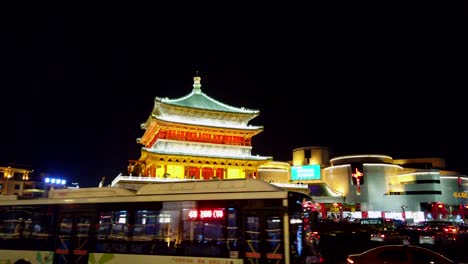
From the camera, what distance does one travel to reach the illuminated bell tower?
4184cm

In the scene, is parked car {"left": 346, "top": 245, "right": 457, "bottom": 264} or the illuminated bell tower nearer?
parked car {"left": 346, "top": 245, "right": 457, "bottom": 264}

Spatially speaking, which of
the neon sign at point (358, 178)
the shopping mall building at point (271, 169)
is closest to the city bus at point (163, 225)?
the shopping mall building at point (271, 169)

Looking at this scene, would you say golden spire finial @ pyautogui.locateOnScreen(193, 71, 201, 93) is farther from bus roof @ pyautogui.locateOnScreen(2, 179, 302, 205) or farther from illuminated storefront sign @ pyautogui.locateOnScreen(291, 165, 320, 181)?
bus roof @ pyautogui.locateOnScreen(2, 179, 302, 205)

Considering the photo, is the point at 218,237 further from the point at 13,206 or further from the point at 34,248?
the point at 13,206

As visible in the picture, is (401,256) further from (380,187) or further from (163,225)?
(380,187)

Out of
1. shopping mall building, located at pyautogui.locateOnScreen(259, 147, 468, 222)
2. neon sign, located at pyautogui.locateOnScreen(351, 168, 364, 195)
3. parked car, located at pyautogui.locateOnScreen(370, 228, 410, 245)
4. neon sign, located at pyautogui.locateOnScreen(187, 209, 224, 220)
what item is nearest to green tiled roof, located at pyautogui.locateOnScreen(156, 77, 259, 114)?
shopping mall building, located at pyautogui.locateOnScreen(259, 147, 468, 222)

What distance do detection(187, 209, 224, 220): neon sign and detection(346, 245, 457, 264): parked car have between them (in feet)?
12.7

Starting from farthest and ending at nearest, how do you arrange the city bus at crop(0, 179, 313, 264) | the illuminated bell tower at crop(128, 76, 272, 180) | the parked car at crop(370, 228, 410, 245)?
the illuminated bell tower at crop(128, 76, 272, 180), the parked car at crop(370, 228, 410, 245), the city bus at crop(0, 179, 313, 264)

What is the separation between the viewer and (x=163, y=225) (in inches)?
385

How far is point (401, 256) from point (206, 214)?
517 centimetres

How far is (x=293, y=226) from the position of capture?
8820 mm

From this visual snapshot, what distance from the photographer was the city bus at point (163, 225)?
350 inches

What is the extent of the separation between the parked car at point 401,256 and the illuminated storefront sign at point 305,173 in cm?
4875

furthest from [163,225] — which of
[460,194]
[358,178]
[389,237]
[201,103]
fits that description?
[460,194]
